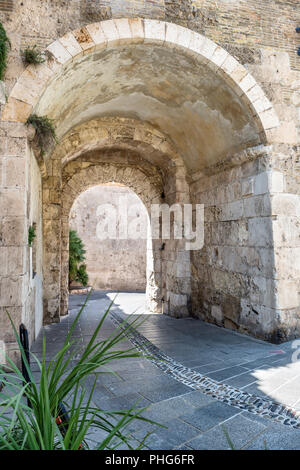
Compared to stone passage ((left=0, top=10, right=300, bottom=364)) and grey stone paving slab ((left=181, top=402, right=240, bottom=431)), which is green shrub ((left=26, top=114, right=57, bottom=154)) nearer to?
stone passage ((left=0, top=10, right=300, bottom=364))

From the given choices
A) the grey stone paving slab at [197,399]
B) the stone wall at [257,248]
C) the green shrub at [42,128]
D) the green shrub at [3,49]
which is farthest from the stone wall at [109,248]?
the grey stone paving slab at [197,399]

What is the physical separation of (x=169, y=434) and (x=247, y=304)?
2650 mm

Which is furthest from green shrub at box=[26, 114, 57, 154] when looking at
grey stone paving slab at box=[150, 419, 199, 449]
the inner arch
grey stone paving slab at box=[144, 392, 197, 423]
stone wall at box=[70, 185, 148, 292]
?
stone wall at box=[70, 185, 148, 292]

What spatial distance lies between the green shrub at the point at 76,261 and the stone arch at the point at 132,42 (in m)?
6.75

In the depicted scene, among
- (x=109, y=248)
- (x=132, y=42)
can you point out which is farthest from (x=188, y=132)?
(x=109, y=248)

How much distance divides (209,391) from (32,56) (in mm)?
3496

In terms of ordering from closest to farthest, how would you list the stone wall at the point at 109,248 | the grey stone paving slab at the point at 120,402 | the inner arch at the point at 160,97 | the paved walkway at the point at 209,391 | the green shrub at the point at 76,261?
the paved walkway at the point at 209,391
the grey stone paving slab at the point at 120,402
the inner arch at the point at 160,97
the green shrub at the point at 76,261
the stone wall at the point at 109,248

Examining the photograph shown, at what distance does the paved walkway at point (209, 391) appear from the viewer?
1890mm

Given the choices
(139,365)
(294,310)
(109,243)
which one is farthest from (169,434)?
(109,243)

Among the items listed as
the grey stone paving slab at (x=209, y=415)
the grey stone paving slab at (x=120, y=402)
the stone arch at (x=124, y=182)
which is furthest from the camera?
the stone arch at (x=124, y=182)

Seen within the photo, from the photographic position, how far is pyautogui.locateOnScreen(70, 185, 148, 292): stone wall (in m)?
12.1

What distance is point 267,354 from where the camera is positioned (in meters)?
3.39

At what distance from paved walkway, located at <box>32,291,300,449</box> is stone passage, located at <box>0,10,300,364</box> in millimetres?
640

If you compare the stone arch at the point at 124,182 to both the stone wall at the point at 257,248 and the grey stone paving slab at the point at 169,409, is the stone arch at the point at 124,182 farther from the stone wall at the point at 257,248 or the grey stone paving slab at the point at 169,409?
the grey stone paving slab at the point at 169,409
